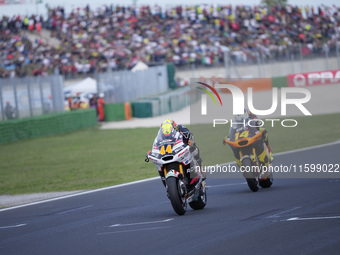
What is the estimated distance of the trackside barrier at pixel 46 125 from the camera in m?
26.2

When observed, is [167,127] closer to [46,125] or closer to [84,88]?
[46,125]

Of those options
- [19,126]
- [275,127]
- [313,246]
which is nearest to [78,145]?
[19,126]

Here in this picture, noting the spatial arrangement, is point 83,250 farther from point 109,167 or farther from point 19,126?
point 19,126

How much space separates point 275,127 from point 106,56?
31.1 m

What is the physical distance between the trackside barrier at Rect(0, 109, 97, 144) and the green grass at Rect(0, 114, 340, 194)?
0.59 meters

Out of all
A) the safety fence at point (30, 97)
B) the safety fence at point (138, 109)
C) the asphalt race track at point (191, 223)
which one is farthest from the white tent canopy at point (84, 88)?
the asphalt race track at point (191, 223)

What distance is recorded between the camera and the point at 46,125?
28.6 m

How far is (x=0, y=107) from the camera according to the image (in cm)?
2644

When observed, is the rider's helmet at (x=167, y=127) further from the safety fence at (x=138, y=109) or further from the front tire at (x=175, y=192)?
the safety fence at (x=138, y=109)

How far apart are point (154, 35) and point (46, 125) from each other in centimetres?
1721

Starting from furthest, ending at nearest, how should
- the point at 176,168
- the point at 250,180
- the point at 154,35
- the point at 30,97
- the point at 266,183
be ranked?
1. the point at 154,35
2. the point at 30,97
3. the point at 266,183
4. the point at 250,180
5. the point at 176,168

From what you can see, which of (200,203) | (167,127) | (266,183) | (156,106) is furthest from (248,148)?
(156,106)

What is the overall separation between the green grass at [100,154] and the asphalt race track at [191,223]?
841 mm

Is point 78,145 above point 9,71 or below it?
below
